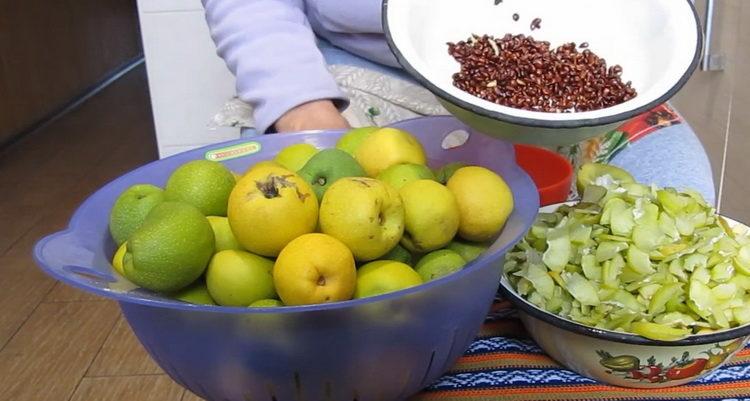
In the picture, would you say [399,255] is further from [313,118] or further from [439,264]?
[313,118]

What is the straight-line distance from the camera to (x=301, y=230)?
1.35 ft

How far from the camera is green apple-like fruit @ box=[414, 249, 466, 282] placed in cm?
43

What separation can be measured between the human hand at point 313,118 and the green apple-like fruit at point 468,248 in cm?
28

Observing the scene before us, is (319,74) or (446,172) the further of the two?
(319,74)

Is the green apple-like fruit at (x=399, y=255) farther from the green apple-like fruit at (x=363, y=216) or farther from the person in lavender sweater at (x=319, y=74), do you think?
the person in lavender sweater at (x=319, y=74)

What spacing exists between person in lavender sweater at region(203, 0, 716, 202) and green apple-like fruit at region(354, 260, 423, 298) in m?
0.34

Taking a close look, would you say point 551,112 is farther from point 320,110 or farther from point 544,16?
point 320,110

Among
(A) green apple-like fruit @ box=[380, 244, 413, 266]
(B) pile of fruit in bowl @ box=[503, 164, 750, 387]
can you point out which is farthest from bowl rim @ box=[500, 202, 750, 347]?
(A) green apple-like fruit @ box=[380, 244, 413, 266]

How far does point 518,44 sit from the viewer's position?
56cm

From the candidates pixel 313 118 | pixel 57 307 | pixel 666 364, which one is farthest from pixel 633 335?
pixel 57 307

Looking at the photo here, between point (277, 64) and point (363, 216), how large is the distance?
16.6 inches

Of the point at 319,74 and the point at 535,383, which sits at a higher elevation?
the point at 319,74

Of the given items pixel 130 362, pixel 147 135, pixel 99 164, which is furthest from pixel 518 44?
pixel 147 135

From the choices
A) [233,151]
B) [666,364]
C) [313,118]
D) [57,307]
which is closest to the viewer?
[666,364]
